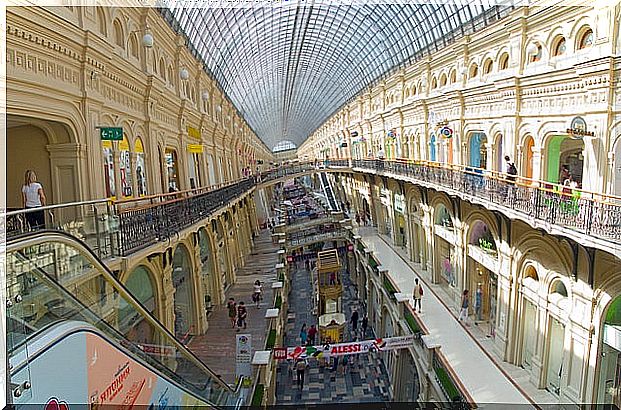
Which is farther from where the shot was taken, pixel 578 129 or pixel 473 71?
pixel 473 71

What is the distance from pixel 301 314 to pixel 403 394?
12.0 metres

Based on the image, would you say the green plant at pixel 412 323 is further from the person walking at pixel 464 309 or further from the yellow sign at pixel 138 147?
the yellow sign at pixel 138 147

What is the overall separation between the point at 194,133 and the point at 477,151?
13124 millimetres

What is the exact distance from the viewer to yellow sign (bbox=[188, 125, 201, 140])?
21.5m

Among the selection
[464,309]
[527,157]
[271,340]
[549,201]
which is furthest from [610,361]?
[271,340]

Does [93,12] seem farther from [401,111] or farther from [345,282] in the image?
[345,282]

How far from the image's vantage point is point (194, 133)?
22266 millimetres

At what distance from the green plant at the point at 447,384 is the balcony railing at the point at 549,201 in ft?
17.2

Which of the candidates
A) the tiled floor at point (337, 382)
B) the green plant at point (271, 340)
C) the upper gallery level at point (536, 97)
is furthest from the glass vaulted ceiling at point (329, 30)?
the tiled floor at point (337, 382)

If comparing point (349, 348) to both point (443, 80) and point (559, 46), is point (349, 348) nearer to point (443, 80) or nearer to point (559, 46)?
point (559, 46)

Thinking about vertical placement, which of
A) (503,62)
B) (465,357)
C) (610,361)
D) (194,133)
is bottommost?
(465,357)

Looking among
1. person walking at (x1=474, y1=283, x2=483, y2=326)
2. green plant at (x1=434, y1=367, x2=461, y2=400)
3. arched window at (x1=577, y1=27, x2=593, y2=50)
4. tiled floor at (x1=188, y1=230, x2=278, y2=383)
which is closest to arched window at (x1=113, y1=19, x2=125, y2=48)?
tiled floor at (x1=188, y1=230, x2=278, y2=383)

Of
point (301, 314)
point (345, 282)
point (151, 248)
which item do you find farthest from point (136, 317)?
point (345, 282)

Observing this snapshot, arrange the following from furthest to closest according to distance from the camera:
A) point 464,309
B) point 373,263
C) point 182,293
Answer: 1. point 373,263
2. point 464,309
3. point 182,293
